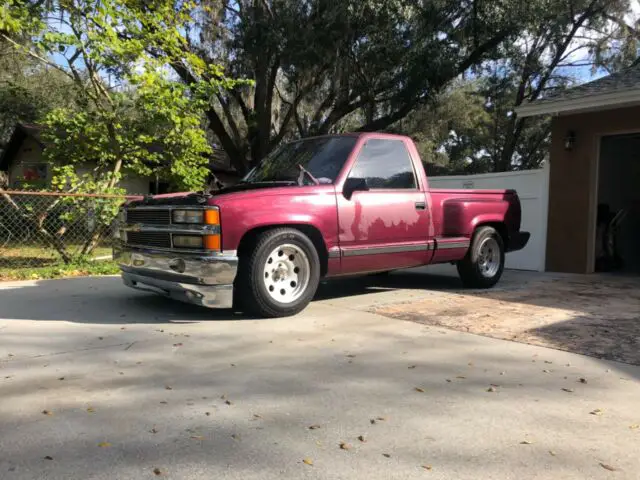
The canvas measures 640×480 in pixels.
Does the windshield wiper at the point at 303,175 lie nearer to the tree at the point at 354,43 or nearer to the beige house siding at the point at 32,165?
the tree at the point at 354,43

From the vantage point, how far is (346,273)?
6551 mm

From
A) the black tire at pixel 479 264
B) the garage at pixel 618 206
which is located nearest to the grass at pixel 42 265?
the black tire at pixel 479 264

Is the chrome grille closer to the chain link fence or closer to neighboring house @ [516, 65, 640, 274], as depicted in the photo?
the chain link fence

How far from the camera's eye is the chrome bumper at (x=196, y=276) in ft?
17.9

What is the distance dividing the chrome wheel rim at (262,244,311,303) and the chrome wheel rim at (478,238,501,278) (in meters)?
3.51

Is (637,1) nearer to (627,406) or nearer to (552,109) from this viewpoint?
(552,109)

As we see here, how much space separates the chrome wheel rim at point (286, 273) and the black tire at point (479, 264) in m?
3.15

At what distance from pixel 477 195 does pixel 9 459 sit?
6973 millimetres

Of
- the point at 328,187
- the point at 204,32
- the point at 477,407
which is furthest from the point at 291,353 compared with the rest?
the point at 204,32

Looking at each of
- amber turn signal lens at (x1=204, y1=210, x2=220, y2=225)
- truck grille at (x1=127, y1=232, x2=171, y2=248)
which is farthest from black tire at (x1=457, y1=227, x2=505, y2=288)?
truck grille at (x1=127, y1=232, x2=171, y2=248)

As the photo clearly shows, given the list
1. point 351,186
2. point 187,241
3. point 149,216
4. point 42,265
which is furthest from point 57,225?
point 351,186

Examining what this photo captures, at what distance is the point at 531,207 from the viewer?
11336 mm

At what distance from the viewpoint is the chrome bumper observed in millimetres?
5465

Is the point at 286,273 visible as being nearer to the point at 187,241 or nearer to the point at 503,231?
the point at 187,241
